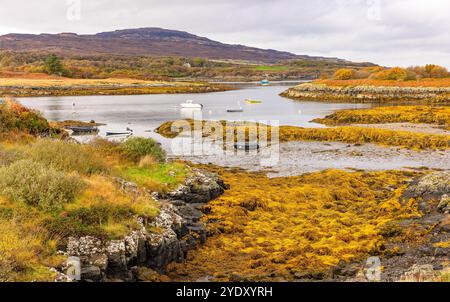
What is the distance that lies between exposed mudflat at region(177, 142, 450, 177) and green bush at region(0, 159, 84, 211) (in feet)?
47.8

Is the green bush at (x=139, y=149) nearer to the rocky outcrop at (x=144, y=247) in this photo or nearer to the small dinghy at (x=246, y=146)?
the rocky outcrop at (x=144, y=247)

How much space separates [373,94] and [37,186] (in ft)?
238

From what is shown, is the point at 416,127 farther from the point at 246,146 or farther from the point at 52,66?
the point at 52,66

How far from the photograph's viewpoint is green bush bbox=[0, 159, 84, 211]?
39.3ft

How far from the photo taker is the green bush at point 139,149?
2081cm

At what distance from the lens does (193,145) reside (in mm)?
36750

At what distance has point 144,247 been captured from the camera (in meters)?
12.2

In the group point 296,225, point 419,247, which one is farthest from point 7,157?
point 419,247

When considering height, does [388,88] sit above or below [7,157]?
above

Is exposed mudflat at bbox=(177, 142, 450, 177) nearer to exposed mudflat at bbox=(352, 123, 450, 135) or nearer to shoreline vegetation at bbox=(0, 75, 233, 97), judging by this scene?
exposed mudflat at bbox=(352, 123, 450, 135)

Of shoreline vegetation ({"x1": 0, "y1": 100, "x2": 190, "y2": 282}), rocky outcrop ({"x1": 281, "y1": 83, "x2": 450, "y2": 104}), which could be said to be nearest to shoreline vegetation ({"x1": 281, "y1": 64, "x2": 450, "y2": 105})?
rocky outcrop ({"x1": 281, "y1": 83, "x2": 450, "y2": 104})

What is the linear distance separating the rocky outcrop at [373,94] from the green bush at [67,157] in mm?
60172
